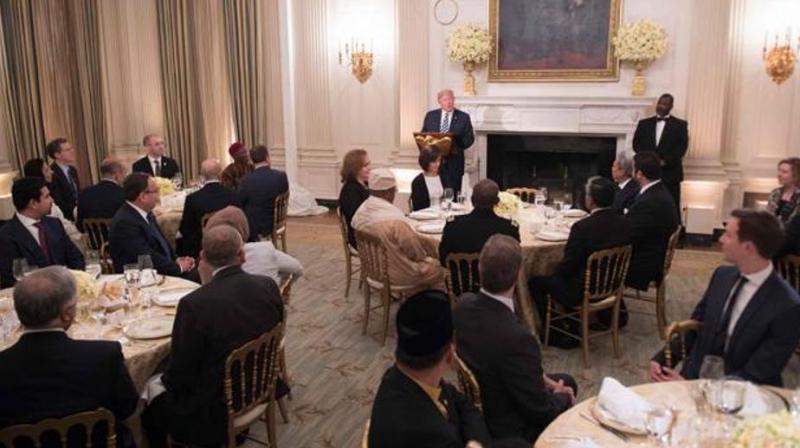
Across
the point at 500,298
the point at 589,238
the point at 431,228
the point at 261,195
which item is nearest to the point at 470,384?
the point at 500,298

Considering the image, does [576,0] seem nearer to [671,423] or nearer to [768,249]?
[768,249]

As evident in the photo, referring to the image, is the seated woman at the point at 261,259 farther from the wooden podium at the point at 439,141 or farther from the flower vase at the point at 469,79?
the flower vase at the point at 469,79

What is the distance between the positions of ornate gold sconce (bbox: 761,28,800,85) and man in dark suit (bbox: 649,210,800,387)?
5840mm

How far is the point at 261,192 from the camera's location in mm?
6648

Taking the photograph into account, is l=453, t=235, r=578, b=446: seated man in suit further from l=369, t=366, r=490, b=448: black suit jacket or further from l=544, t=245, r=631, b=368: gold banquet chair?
l=544, t=245, r=631, b=368: gold banquet chair

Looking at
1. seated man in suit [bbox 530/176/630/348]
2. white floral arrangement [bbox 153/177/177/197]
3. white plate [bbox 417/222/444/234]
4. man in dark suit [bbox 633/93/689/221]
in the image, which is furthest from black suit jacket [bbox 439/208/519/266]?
man in dark suit [bbox 633/93/689/221]

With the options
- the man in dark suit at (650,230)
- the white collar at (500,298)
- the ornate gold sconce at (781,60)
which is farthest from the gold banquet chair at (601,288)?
the ornate gold sconce at (781,60)

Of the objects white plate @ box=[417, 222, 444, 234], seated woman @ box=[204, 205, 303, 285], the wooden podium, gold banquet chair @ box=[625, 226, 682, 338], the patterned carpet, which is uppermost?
the wooden podium

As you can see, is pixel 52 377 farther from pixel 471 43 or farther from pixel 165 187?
pixel 471 43

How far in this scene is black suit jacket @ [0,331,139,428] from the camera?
2418 millimetres

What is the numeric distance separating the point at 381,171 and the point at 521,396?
9.32ft

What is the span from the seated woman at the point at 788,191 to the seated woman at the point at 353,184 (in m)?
3.50

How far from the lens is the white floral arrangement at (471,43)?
A: 895cm

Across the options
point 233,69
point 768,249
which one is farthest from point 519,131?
point 768,249
